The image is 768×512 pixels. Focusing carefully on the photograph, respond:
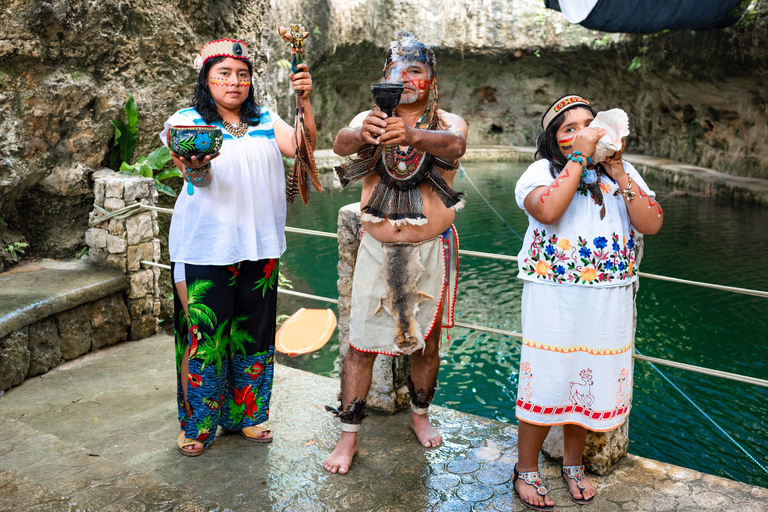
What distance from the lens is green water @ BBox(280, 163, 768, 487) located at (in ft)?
15.8

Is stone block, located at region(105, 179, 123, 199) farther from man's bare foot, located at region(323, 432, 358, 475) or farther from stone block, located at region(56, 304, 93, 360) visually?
man's bare foot, located at region(323, 432, 358, 475)

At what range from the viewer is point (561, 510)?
7.44 feet

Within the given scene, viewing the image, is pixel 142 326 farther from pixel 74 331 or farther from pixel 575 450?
pixel 575 450

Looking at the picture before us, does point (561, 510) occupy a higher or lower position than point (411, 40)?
lower

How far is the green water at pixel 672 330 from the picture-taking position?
482 cm

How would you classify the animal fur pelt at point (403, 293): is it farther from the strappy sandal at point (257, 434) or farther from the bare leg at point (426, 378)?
the strappy sandal at point (257, 434)

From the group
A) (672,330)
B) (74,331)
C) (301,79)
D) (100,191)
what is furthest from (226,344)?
(672,330)

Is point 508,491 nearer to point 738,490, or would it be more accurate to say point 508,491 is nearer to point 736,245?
point 738,490

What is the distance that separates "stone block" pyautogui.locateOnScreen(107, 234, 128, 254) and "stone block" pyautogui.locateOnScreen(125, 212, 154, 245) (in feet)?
0.12

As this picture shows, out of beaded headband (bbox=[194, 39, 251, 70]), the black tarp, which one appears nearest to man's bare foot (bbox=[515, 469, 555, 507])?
beaded headband (bbox=[194, 39, 251, 70])

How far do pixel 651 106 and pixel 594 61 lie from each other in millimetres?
2234

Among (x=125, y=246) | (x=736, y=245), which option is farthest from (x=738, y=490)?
(x=736, y=245)

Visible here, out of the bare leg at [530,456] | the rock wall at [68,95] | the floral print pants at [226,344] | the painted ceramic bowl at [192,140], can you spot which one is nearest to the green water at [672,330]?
the floral print pants at [226,344]

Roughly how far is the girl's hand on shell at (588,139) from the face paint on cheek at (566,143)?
10cm
